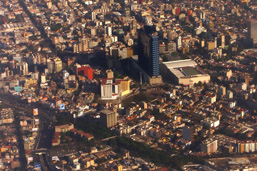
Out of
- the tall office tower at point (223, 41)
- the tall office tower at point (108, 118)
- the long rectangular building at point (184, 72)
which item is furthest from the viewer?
the tall office tower at point (223, 41)

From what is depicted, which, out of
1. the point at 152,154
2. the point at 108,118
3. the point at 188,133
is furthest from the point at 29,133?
the point at 188,133

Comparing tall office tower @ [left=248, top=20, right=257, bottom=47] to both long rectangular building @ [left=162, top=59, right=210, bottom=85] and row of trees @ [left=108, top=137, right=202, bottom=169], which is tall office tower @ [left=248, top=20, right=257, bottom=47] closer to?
long rectangular building @ [left=162, top=59, right=210, bottom=85]

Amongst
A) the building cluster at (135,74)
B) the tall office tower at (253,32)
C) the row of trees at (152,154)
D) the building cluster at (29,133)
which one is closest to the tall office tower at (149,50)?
the building cluster at (135,74)

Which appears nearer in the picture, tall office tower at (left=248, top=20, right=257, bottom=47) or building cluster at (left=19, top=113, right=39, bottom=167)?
building cluster at (left=19, top=113, right=39, bottom=167)

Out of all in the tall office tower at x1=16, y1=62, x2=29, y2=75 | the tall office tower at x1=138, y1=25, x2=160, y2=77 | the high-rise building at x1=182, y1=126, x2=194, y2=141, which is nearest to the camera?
the high-rise building at x1=182, y1=126, x2=194, y2=141

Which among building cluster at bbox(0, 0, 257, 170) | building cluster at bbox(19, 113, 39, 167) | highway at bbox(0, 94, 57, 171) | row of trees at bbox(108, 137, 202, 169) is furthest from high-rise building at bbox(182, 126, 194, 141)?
building cluster at bbox(19, 113, 39, 167)

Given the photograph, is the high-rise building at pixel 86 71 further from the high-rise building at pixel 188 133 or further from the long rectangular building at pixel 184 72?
the high-rise building at pixel 188 133

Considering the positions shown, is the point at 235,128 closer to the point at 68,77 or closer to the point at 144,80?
the point at 144,80
